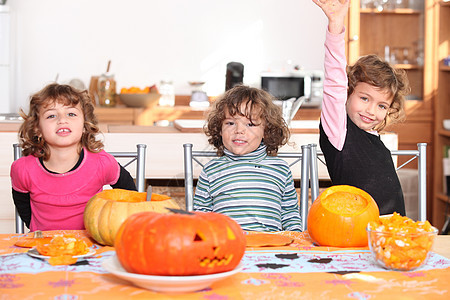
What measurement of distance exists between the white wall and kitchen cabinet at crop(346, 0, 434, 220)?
1.90 ft

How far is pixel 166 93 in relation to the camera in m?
4.72

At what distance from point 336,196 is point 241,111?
0.57 meters

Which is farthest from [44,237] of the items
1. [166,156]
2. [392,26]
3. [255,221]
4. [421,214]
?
[392,26]

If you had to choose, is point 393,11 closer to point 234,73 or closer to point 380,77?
point 234,73

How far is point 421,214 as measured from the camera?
65.9 inches

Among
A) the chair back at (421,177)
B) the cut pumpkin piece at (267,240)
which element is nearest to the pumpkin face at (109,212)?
the cut pumpkin piece at (267,240)

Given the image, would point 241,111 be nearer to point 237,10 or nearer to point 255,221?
point 255,221

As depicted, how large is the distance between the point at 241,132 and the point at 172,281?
95cm

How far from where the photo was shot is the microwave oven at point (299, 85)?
4.69m

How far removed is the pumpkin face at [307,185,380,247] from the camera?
1094mm

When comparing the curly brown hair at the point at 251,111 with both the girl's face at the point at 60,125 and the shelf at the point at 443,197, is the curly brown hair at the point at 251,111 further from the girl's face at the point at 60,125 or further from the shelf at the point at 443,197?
the shelf at the point at 443,197

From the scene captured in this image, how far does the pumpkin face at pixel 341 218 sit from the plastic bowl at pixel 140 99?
336 cm

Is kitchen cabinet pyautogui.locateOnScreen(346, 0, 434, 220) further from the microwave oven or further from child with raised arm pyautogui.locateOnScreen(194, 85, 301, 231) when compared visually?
child with raised arm pyautogui.locateOnScreen(194, 85, 301, 231)

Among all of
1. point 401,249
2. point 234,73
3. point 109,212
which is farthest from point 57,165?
point 234,73
